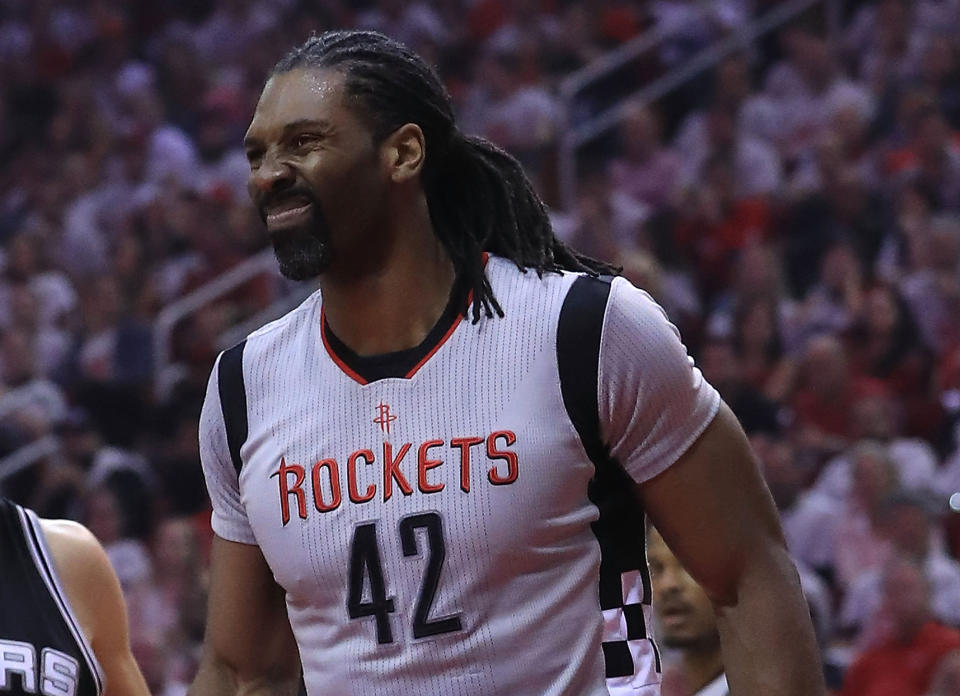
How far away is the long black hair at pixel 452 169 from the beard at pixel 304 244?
142 mm

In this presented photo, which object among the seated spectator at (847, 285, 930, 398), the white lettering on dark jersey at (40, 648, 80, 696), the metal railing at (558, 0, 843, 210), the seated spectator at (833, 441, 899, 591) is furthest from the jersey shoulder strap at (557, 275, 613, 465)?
the metal railing at (558, 0, 843, 210)

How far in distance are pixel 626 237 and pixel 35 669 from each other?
637 cm

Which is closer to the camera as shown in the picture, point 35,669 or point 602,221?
point 35,669

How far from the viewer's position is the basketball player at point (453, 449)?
212cm

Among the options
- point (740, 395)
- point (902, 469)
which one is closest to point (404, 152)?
point (902, 469)

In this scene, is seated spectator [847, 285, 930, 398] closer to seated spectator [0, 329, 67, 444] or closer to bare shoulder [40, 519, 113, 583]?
seated spectator [0, 329, 67, 444]

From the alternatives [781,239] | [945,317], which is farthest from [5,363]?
[945,317]

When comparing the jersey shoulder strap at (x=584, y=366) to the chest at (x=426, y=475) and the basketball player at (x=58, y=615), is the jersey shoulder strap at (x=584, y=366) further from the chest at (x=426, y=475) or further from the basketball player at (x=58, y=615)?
the basketball player at (x=58, y=615)

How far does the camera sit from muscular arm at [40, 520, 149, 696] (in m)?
2.82

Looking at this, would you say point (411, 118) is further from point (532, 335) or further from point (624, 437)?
point (624, 437)

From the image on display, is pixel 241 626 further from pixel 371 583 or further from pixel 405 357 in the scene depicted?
pixel 405 357

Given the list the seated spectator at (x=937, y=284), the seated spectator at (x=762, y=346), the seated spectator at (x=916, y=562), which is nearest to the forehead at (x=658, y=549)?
the seated spectator at (x=916, y=562)

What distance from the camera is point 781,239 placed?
8352mm

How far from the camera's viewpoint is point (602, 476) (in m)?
2.18
